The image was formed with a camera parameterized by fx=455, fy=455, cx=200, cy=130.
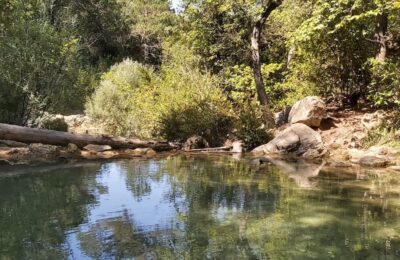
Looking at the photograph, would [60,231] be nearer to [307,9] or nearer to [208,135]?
[208,135]

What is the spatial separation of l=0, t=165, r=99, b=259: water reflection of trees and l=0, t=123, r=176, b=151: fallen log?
10.2 feet

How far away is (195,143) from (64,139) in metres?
4.10

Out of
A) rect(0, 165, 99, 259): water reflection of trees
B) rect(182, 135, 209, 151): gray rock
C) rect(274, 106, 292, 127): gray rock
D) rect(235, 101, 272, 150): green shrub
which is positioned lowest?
rect(0, 165, 99, 259): water reflection of trees

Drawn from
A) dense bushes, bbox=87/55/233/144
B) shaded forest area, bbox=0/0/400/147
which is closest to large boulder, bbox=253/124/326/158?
shaded forest area, bbox=0/0/400/147

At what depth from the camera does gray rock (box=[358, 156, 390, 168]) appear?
35.8 ft

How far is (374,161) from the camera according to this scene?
434 inches

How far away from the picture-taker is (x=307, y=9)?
15.6 m

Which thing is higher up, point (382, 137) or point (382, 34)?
point (382, 34)

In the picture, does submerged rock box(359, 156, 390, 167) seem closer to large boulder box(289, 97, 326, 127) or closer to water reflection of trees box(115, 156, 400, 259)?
water reflection of trees box(115, 156, 400, 259)

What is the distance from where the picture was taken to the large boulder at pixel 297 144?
42.5ft

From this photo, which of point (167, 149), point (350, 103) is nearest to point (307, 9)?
point (350, 103)

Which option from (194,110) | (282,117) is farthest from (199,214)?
(282,117)

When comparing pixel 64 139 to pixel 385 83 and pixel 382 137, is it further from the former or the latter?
pixel 385 83

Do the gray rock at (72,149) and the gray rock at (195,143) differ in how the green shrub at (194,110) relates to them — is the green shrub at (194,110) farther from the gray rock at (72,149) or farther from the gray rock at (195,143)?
the gray rock at (72,149)
